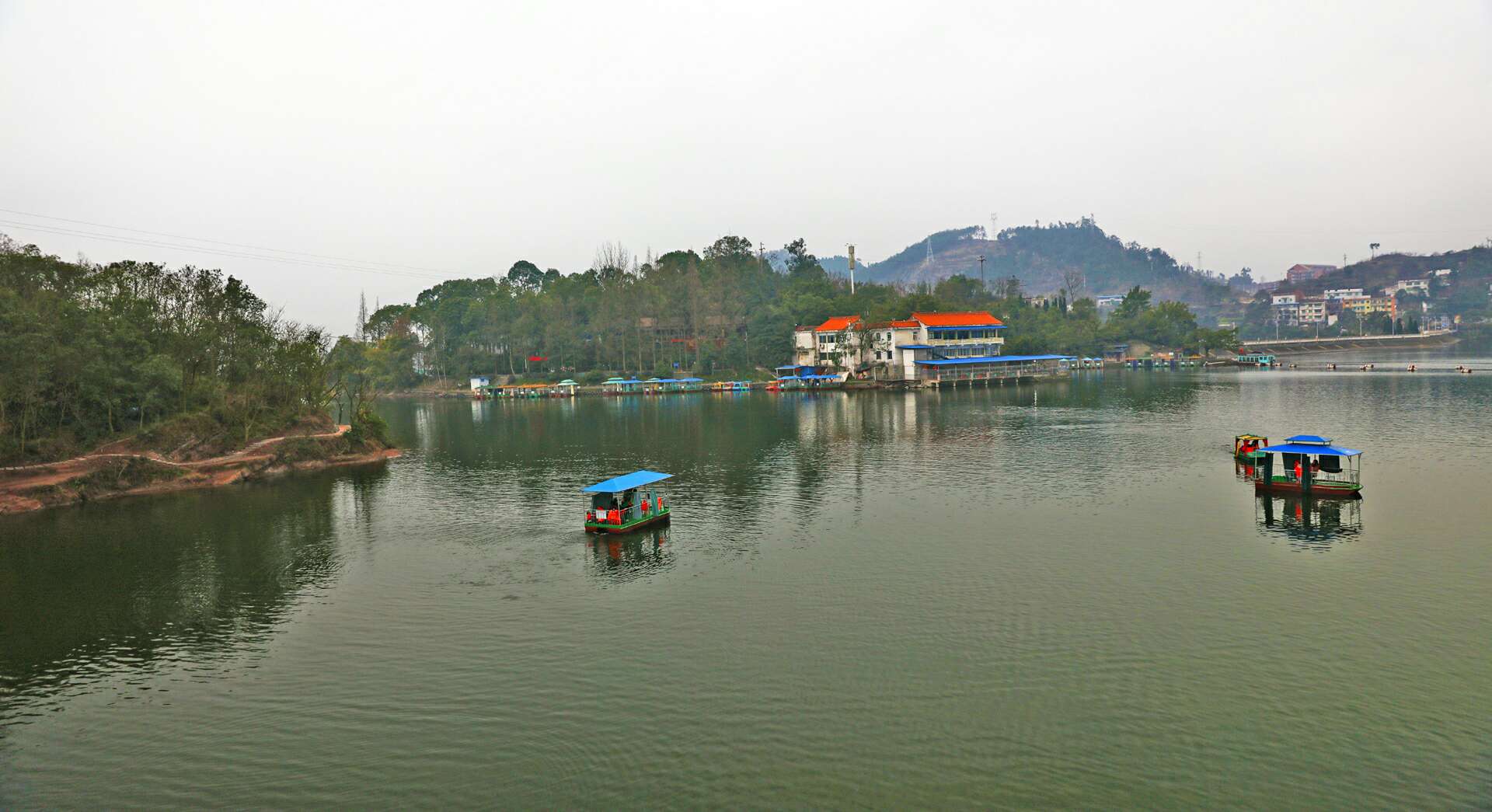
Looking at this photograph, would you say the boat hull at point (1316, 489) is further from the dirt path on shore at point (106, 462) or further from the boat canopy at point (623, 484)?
the dirt path on shore at point (106, 462)

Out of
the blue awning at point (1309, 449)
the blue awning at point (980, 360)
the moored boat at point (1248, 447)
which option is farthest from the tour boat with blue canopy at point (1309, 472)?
the blue awning at point (980, 360)

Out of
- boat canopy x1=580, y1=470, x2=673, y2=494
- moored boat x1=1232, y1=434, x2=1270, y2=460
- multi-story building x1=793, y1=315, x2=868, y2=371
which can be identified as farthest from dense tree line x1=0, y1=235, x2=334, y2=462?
multi-story building x1=793, y1=315, x2=868, y2=371

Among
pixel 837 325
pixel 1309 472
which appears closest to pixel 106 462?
pixel 1309 472

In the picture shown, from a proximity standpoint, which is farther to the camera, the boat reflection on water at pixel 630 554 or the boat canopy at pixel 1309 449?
the boat canopy at pixel 1309 449

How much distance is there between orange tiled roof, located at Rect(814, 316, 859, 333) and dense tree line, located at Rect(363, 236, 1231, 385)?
5853 millimetres

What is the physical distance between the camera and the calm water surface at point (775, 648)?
18.3 m

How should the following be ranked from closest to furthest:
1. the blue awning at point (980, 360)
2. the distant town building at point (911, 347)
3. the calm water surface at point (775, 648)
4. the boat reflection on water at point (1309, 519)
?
the calm water surface at point (775, 648) → the boat reflection on water at point (1309, 519) → the blue awning at point (980, 360) → the distant town building at point (911, 347)

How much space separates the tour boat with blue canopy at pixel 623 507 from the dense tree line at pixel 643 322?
392ft

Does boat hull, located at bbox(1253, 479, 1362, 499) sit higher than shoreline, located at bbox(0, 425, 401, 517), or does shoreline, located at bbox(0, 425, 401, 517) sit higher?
shoreline, located at bbox(0, 425, 401, 517)

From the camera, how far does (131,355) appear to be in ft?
192

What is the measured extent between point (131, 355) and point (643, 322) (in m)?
117

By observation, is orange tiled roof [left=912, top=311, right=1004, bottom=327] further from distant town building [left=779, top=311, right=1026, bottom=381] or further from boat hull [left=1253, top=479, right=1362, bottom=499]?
boat hull [left=1253, top=479, right=1362, bottom=499]

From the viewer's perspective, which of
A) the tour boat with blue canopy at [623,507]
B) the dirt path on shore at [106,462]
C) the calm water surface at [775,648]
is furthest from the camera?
the dirt path on shore at [106,462]

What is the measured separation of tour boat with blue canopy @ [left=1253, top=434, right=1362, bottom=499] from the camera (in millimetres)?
43094
